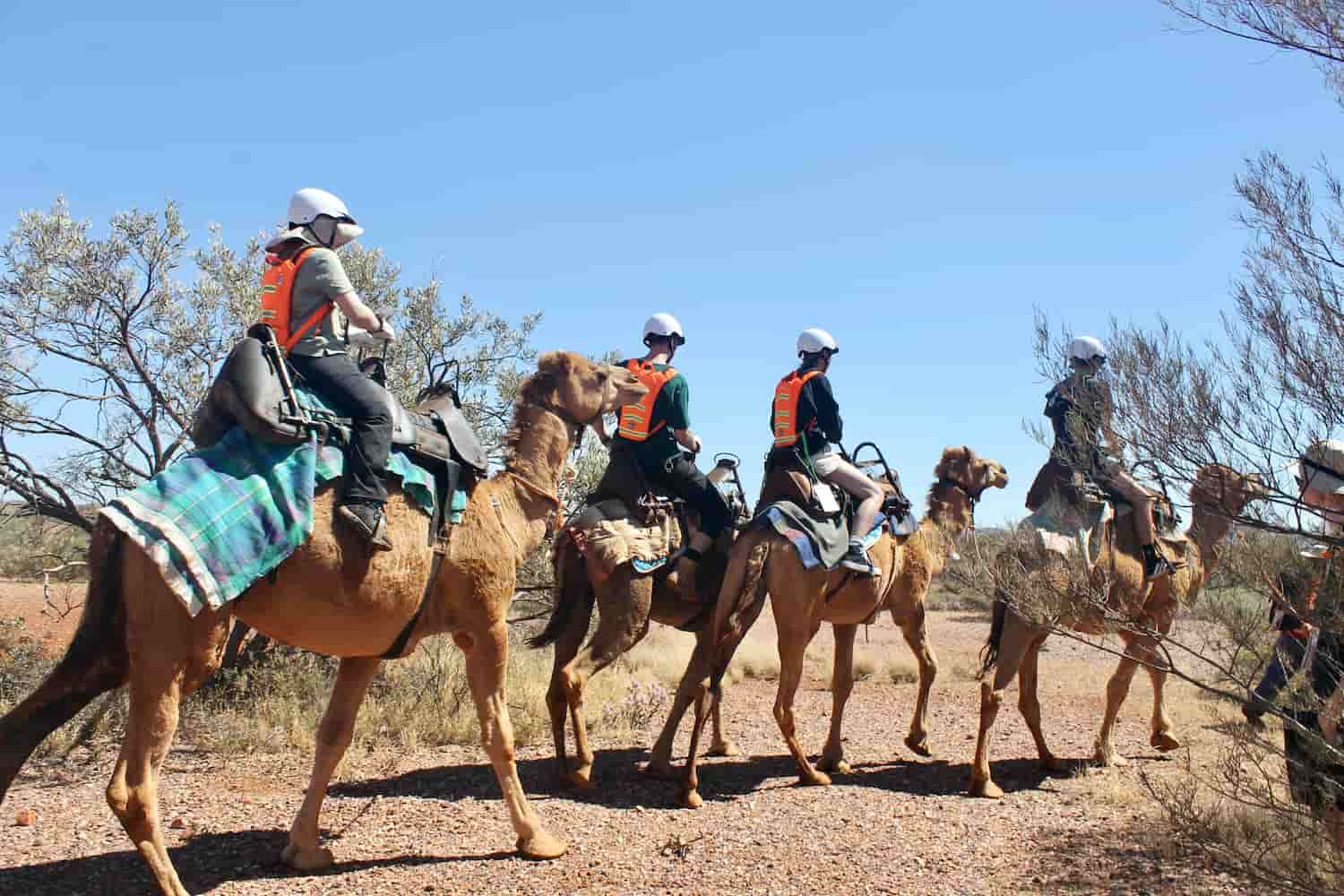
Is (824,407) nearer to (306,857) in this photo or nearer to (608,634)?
(608,634)

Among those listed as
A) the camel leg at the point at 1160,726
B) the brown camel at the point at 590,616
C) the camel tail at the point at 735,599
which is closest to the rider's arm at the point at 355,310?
the brown camel at the point at 590,616

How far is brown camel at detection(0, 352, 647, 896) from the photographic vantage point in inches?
201

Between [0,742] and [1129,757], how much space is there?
30.4ft

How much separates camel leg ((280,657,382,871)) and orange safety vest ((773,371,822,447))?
421 centimetres

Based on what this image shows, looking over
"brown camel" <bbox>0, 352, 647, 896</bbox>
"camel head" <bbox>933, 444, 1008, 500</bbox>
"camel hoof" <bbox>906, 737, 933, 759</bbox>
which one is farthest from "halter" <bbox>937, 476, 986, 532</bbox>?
"brown camel" <bbox>0, 352, 647, 896</bbox>

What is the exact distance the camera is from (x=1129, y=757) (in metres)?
10.4

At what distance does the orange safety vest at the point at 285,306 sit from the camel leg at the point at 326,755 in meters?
2.00

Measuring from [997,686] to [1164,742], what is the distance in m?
2.67

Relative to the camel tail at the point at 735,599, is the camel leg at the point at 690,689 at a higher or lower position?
lower

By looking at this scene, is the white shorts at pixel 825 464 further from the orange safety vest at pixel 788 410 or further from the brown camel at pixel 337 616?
the brown camel at pixel 337 616

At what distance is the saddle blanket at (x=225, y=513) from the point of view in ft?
16.4

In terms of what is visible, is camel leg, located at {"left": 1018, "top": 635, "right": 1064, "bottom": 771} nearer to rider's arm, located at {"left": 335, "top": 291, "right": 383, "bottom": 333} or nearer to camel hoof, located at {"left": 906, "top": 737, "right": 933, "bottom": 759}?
camel hoof, located at {"left": 906, "top": 737, "right": 933, "bottom": 759}

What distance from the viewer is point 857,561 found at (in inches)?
361

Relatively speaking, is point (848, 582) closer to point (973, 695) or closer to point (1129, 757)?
point (1129, 757)
